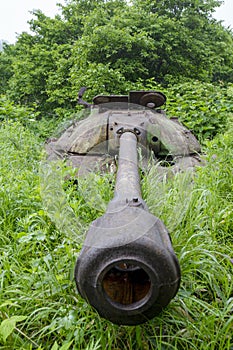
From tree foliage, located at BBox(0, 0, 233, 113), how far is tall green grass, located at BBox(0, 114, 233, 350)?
604cm

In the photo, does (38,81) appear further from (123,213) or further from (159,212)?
(123,213)

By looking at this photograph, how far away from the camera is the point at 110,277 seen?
1.60 meters

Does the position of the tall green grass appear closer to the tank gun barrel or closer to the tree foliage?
the tank gun barrel

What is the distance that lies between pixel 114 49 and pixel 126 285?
917cm

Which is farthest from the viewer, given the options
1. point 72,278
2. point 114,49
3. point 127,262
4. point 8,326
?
point 114,49

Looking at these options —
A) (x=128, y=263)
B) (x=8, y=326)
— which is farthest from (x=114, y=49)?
(x=128, y=263)

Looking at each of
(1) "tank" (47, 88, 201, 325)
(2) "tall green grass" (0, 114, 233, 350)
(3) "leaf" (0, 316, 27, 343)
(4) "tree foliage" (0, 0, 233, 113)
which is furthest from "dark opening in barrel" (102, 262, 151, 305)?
(4) "tree foliage" (0, 0, 233, 113)

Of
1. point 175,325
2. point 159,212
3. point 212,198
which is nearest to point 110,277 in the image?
point 175,325

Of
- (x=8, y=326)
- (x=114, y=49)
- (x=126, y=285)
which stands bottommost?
(x=8, y=326)

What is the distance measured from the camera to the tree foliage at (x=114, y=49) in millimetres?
9773

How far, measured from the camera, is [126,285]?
1561mm

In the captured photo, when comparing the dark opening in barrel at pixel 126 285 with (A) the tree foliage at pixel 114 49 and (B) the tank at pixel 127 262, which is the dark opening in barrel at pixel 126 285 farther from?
(A) the tree foliage at pixel 114 49

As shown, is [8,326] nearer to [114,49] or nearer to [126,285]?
[126,285]

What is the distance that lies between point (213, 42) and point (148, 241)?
12433mm
